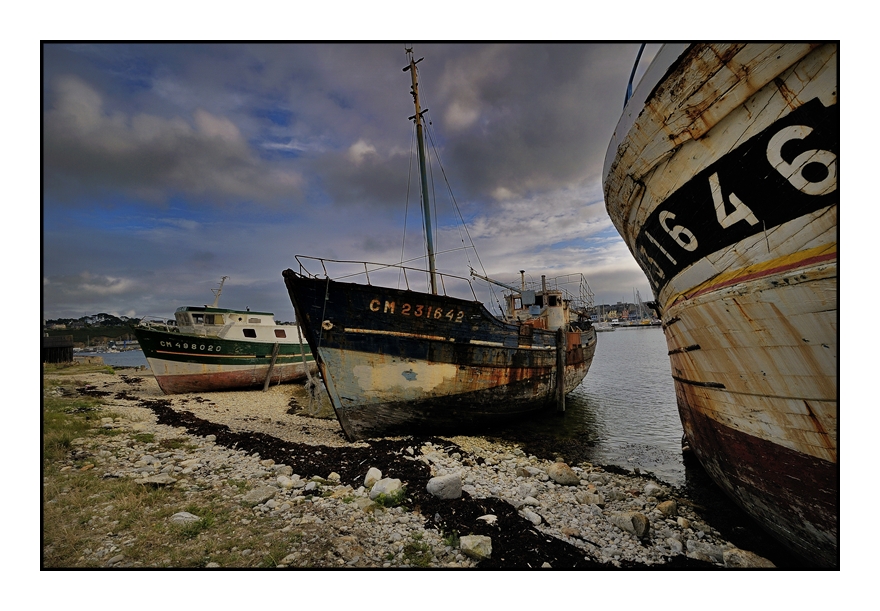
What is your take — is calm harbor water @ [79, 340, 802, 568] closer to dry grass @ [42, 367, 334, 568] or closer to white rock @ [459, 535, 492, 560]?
white rock @ [459, 535, 492, 560]

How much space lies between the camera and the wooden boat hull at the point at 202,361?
1390cm

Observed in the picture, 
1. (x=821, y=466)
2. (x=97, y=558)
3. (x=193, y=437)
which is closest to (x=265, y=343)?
(x=193, y=437)

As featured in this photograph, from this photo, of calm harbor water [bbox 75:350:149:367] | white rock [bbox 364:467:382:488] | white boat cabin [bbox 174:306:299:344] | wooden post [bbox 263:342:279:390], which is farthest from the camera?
calm harbor water [bbox 75:350:149:367]

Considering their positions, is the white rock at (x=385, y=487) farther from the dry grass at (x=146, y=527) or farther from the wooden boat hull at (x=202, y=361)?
the wooden boat hull at (x=202, y=361)

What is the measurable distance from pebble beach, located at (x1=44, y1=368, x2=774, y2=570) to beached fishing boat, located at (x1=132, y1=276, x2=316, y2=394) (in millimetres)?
6582

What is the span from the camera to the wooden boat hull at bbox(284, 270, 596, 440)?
7341 millimetres

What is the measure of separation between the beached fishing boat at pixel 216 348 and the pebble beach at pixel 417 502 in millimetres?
6582

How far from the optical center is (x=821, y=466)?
267 centimetres

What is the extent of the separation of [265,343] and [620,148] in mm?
16502

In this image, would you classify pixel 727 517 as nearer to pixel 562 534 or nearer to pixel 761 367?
pixel 562 534

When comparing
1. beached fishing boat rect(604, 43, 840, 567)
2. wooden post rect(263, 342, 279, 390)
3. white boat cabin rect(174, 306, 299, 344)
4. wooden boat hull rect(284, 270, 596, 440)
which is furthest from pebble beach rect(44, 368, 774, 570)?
wooden post rect(263, 342, 279, 390)

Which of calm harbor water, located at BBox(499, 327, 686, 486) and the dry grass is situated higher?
the dry grass

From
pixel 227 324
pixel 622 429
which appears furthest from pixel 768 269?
pixel 227 324

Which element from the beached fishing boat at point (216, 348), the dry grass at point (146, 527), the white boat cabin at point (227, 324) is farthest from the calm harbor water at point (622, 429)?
the white boat cabin at point (227, 324)
